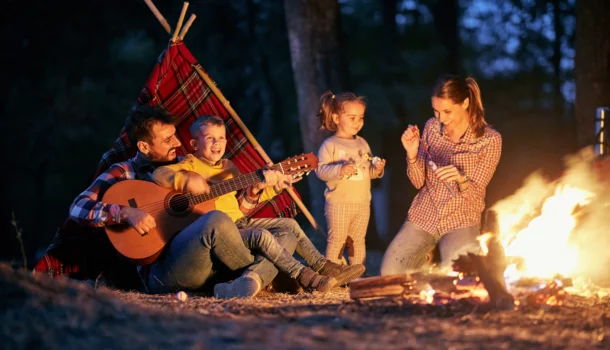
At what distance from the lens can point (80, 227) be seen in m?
6.12

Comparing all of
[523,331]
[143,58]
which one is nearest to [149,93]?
[523,331]

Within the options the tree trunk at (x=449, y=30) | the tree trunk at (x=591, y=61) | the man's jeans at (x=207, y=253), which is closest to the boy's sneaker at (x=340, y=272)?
the man's jeans at (x=207, y=253)

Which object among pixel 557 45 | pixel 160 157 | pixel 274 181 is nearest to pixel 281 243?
pixel 274 181

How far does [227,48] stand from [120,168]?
793 centimetres

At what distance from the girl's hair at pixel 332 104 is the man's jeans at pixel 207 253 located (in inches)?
51.6

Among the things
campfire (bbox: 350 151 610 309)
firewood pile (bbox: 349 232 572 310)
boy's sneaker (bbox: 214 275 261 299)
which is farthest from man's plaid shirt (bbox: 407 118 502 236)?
boy's sneaker (bbox: 214 275 261 299)

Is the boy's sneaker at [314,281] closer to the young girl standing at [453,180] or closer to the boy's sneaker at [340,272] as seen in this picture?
the boy's sneaker at [340,272]

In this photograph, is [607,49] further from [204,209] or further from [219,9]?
[219,9]

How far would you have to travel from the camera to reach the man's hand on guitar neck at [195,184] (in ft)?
18.6

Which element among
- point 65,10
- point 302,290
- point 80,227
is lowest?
point 302,290

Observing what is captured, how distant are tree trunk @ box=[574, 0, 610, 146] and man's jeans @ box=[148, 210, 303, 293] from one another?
489 centimetres

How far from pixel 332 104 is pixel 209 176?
1247 millimetres

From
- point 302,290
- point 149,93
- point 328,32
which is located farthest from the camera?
point 328,32

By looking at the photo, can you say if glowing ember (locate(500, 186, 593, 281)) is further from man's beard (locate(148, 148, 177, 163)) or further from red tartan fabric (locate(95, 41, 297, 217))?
man's beard (locate(148, 148, 177, 163))
